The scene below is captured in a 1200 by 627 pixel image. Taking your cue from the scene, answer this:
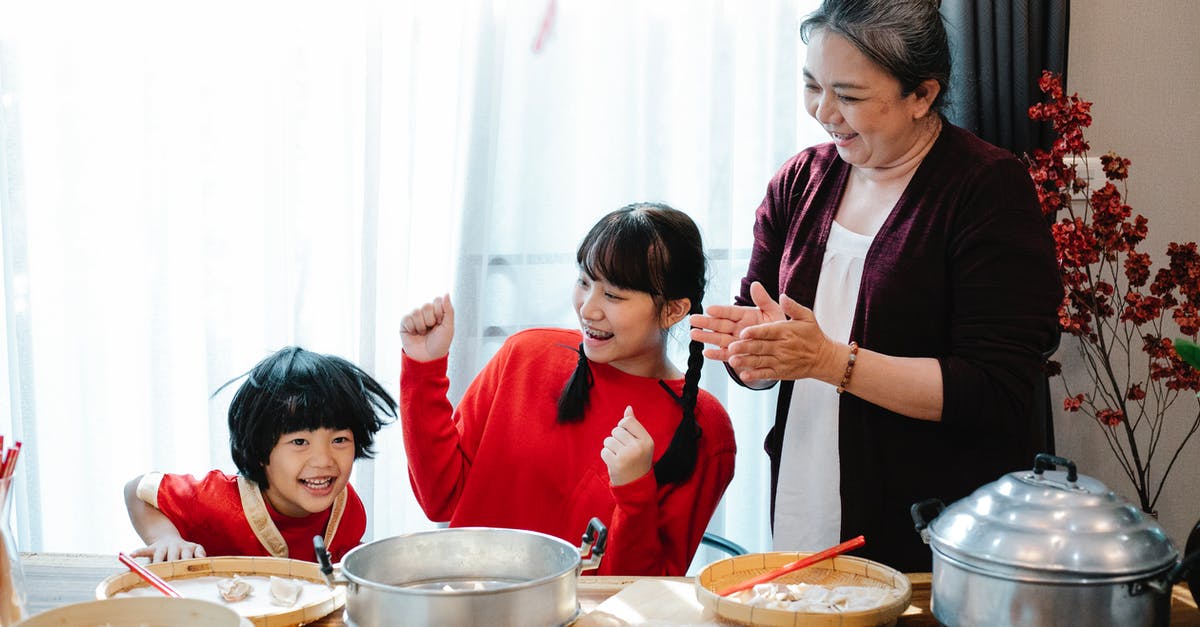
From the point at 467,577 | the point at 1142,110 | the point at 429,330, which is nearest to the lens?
the point at 467,577

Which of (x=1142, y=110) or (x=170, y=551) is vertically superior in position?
(x=1142, y=110)

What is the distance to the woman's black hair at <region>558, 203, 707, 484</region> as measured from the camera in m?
1.81

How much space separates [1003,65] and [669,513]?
148 cm

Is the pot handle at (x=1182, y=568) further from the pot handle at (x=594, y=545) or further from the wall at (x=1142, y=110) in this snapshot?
the wall at (x=1142, y=110)

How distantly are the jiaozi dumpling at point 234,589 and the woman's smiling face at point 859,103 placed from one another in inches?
42.1

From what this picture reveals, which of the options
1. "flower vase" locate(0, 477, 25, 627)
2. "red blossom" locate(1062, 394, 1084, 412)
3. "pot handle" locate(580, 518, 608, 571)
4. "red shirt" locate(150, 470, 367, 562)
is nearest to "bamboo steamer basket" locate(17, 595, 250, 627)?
"flower vase" locate(0, 477, 25, 627)

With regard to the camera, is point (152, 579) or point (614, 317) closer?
point (152, 579)

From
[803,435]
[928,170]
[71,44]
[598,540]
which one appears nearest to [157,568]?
[598,540]

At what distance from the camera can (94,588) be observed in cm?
140

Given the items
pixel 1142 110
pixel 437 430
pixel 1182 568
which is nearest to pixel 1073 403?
pixel 1142 110

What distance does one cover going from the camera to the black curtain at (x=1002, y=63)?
262 centimetres

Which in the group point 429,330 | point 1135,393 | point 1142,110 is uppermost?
point 1142,110


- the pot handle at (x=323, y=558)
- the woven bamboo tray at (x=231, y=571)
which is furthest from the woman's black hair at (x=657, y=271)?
the pot handle at (x=323, y=558)

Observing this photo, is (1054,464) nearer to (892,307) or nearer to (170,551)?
(892,307)
